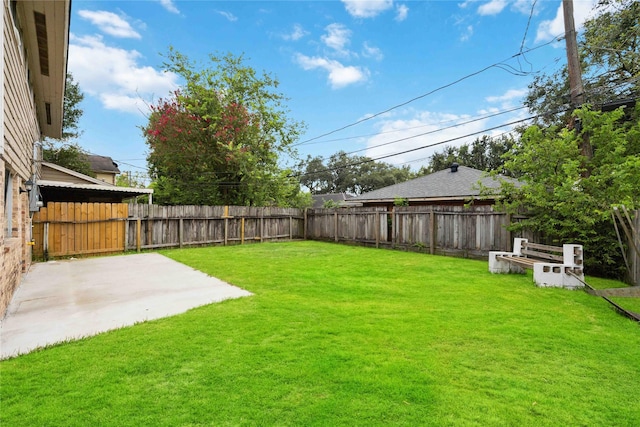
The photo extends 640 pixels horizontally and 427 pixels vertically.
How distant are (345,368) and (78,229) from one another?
32.1 feet

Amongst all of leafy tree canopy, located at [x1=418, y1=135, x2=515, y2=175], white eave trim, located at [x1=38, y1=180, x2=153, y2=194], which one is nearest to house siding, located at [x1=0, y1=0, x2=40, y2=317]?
white eave trim, located at [x1=38, y1=180, x2=153, y2=194]

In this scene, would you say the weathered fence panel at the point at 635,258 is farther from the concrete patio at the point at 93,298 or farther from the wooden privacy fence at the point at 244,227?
the concrete patio at the point at 93,298

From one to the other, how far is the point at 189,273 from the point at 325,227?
807 cm

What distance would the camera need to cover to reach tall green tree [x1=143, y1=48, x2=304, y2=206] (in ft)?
52.1

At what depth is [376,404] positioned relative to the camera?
2.06 m

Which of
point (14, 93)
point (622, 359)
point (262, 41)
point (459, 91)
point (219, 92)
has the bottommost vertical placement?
point (622, 359)

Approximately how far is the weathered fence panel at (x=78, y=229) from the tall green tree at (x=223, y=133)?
20.7ft

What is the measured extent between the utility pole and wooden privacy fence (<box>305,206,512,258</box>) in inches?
91.8

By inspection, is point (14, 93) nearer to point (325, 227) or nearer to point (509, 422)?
point (509, 422)

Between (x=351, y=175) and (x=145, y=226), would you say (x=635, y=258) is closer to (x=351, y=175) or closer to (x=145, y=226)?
(x=145, y=226)

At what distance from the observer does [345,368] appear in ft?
8.29

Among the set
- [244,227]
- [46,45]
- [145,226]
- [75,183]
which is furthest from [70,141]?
[46,45]

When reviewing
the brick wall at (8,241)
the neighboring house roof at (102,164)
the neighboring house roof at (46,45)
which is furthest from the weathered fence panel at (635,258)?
the neighboring house roof at (102,164)

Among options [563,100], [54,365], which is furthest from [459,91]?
[54,365]
